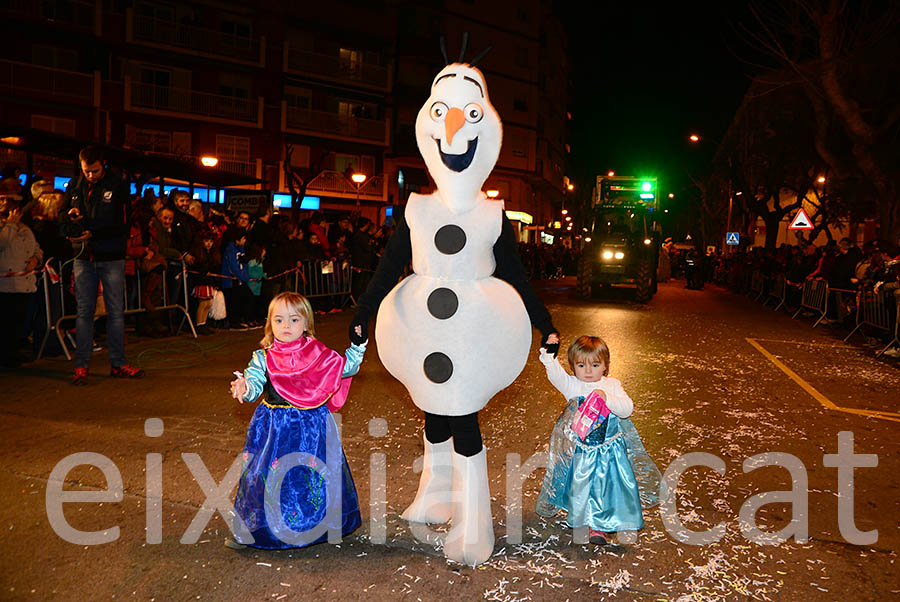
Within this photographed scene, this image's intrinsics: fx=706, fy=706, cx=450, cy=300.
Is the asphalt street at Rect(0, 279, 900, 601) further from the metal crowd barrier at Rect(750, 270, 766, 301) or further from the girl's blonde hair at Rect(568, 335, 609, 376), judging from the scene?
the metal crowd barrier at Rect(750, 270, 766, 301)

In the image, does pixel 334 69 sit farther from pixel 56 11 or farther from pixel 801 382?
pixel 801 382

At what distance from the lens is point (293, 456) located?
3250mm

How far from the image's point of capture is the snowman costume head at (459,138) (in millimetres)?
3348

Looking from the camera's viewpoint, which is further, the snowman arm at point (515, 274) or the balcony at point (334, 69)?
the balcony at point (334, 69)

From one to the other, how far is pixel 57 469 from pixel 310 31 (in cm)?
3540

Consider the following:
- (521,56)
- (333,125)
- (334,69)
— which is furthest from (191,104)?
(521,56)

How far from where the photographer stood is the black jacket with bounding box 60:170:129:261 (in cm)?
636

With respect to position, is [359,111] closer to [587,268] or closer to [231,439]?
[587,268]

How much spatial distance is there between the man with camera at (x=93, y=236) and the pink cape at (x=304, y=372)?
12.6 feet

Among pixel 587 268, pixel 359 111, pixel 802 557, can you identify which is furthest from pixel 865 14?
pixel 359 111

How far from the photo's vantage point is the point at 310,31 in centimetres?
3606

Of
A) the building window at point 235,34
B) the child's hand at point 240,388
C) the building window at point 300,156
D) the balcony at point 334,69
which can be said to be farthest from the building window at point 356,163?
the child's hand at point 240,388

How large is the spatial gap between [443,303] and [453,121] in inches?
32.9

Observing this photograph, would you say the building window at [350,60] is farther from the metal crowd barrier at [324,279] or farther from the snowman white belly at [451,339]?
the snowman white belly at [451,339]
